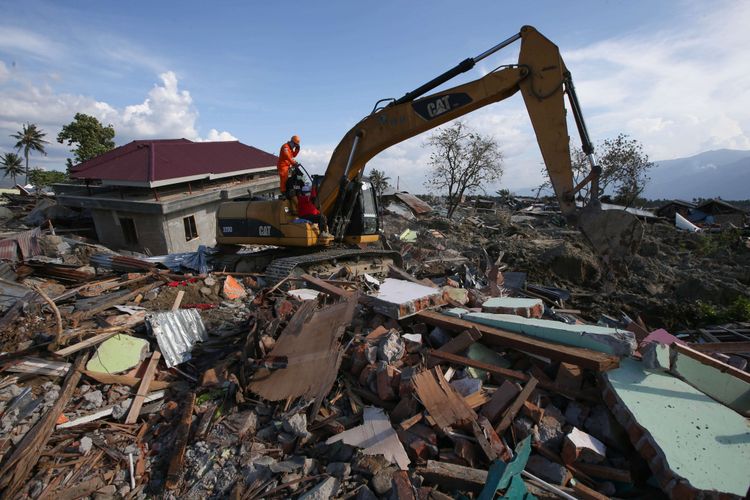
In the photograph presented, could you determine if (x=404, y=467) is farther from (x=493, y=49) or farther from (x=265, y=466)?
(x=493, y=49)

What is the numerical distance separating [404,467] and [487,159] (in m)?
22.6

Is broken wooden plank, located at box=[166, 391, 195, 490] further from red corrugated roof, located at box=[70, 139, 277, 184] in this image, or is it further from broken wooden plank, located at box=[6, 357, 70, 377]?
red corrugated roof, located at box=[70, 139, 277, 184]

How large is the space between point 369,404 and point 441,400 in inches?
32.0

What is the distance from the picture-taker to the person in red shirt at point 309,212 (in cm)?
803

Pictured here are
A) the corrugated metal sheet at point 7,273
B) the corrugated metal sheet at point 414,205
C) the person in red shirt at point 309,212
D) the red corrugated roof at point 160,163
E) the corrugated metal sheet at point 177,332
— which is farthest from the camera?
the corrugated metal sheet at point 414,205

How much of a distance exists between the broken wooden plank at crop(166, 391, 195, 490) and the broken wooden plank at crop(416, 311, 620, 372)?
9.61 ft

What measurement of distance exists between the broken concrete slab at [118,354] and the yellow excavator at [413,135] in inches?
116

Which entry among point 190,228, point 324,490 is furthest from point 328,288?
point 190,228

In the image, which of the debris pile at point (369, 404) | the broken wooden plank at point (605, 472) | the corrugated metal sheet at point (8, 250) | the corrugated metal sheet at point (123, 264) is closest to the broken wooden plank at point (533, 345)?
the debris pile at point (369, 404)

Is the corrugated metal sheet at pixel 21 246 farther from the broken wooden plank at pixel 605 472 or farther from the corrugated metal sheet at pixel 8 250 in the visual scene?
the broken wooden plank at pixel 605 472

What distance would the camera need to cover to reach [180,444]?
12.0 feet

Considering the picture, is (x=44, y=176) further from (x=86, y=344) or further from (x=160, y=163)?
(x=86, y=344)

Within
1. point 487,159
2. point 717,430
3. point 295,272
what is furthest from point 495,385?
point 487,159

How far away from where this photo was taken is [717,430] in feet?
9.91
